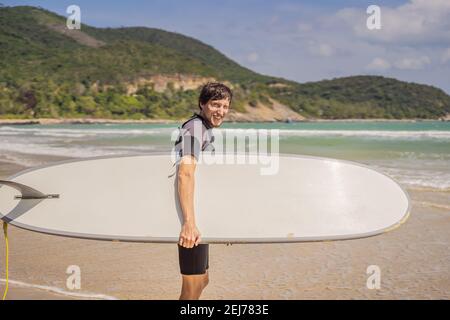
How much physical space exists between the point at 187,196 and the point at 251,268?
6.86ft

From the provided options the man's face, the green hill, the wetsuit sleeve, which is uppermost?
the green hill

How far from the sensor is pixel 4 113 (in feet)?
234

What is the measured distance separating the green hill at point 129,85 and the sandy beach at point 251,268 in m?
73.7

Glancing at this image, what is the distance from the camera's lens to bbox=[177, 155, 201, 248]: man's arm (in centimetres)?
191

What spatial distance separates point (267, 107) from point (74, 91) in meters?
46.4

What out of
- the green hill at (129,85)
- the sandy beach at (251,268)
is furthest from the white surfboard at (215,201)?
the green hill at (129,85)

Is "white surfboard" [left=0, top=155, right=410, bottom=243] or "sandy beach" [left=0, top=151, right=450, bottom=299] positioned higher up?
"white surfboard" [left=0, top=155, right=410, bottom=243]

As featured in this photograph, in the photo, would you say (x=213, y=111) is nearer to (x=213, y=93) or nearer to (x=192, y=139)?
(x=213, y=93)

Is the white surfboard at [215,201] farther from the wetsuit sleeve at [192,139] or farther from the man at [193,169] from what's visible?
the wetsuit sleeve at [192,139]

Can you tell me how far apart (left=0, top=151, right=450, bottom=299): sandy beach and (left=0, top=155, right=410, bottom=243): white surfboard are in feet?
2.79

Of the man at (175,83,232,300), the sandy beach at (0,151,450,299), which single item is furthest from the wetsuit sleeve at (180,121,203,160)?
the sandy beach at (0,151,450,299)

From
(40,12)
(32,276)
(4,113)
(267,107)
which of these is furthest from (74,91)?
(32,276)

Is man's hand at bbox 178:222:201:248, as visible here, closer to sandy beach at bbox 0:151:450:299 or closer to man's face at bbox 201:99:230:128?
man's face at bbox 201:99:230:128
